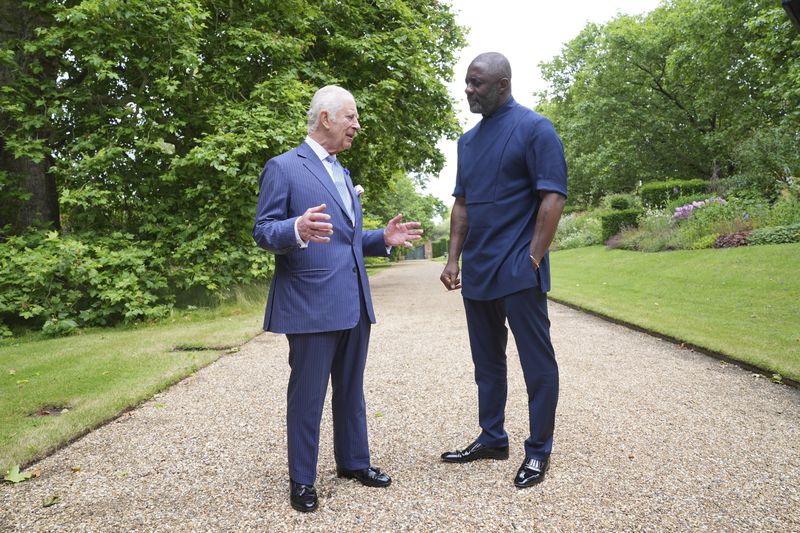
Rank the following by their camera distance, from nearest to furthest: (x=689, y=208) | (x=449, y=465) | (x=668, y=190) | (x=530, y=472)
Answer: (x=530, y=472)
(x=449, y=465)
(x=689, y=208)
(x=668, y=190)

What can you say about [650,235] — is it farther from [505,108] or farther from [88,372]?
[88,372]

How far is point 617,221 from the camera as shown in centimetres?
1998

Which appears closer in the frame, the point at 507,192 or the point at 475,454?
the point at 507,192

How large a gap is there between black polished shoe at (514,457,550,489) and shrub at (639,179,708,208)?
18777mm

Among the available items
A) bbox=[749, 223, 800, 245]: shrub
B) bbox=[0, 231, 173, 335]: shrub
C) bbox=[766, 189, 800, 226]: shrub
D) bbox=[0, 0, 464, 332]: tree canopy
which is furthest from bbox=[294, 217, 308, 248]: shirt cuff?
bbox=[766, 189, 800, 226]: shrub

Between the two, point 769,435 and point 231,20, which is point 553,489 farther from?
point 231,20

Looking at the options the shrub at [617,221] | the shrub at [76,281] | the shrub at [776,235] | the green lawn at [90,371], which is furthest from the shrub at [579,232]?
the green lawn at [90,371]

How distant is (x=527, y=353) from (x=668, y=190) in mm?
19757

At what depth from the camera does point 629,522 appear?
8.04 feet

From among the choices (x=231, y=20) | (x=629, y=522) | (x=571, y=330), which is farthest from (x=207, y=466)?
(x=231, y=20)

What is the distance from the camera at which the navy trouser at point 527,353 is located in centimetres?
287

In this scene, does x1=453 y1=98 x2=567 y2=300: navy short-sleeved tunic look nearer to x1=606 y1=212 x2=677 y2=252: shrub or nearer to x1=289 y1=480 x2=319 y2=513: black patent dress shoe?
x1=289 y1=480 x2=319 y2=513: black patent dress shoe

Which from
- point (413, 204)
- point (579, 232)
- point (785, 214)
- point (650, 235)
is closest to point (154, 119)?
point (785, 214)

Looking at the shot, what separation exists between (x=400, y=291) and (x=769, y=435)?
11860 millimetres
